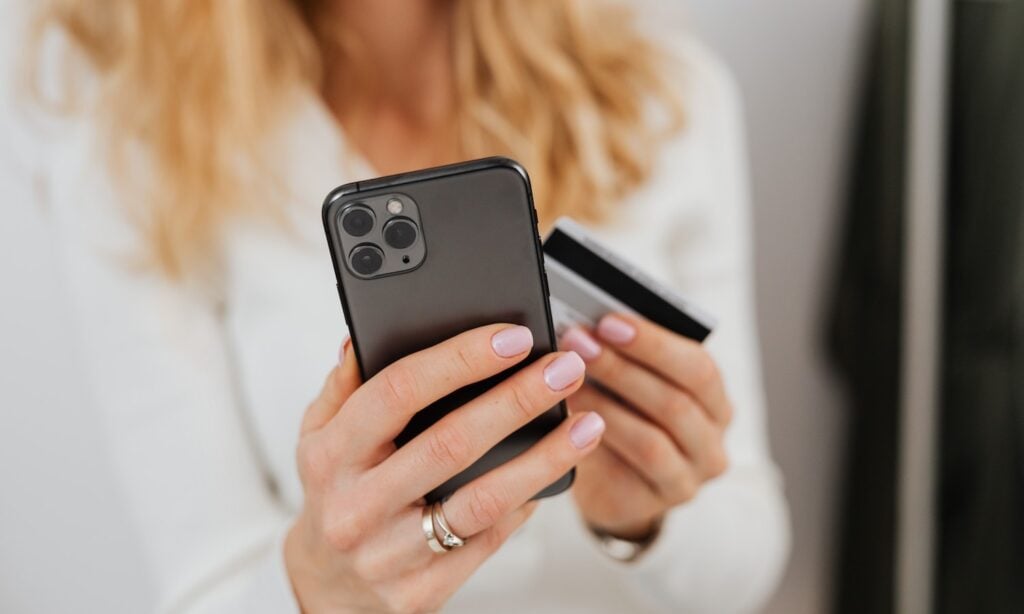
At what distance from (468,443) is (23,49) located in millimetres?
546

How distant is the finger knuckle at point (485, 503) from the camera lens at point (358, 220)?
0.40ft

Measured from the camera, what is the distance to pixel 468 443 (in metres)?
0.33

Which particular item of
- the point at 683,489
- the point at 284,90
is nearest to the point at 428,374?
the point at 683,489

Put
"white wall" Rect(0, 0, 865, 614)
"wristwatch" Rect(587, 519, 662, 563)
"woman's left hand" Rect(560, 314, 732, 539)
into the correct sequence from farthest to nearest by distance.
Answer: "white wall" Rect(0, 0, 865, 614) < "wristwatch" Rect(587, 519, 662, 563) < "woman's left hand" Rect(560, 314, 732, 539)

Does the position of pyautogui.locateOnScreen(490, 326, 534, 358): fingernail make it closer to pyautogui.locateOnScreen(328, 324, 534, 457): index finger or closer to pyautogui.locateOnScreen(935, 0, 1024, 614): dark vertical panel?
pyautogui.locateOnScreen(328, 324, 534, 457): index finger

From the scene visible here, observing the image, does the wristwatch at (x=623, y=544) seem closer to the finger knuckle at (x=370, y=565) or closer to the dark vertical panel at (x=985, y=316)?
the finger knuckle at (x=370, y=565)

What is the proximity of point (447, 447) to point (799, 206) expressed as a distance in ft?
2.61

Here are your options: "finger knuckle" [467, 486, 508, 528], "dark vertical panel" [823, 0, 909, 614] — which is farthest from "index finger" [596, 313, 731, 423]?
"dark vertical panel" [823, 0, 909, 614]

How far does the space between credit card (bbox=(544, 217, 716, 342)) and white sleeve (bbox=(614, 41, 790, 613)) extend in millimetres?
191

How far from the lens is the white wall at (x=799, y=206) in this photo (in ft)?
3.01

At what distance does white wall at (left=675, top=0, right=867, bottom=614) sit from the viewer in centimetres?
92

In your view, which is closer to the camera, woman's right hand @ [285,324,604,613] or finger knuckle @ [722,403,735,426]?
woman's right hand @ [285,324,604,613]

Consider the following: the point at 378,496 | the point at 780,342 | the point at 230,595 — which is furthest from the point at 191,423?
the point at 780,342

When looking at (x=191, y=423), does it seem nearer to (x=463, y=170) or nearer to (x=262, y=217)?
(x=262, y=217)
